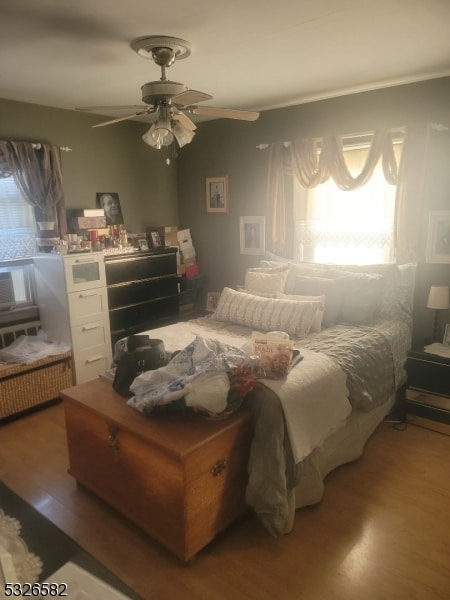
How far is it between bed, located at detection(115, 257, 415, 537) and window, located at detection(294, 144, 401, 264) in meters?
0.32

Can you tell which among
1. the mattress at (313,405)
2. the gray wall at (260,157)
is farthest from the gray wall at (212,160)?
the mattress at (313,405)

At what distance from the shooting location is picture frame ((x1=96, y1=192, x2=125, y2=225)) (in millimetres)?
4027

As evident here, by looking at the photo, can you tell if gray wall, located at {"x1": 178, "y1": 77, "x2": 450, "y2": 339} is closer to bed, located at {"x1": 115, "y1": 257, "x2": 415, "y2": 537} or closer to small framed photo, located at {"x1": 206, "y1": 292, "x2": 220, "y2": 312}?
small framed photo, located at {"x1": 206, "y1": 292, "x2": 220, "y2": 312}

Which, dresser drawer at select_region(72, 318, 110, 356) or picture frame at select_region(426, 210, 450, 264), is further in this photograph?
dresser drawer at select_region(72, 318, 110, 356)

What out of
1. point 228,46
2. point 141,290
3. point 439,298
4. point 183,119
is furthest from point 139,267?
point 439,298

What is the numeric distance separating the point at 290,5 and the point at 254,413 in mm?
1861

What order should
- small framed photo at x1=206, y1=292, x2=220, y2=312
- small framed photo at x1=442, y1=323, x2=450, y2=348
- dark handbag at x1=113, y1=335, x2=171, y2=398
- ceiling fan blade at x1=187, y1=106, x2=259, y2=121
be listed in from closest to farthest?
dark handbag at x1=113, y1=335, x2=171, y2=398 → ceiling fan blade at x1=187, y1=106, x2=259, y2=121 → small framed photo at x1=442, y1=323, x2=450, y2=348 → small framed photo at x1=206, y1=292, x2=220, y2=312

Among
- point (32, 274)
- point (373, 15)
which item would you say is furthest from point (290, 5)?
point (32, 274)

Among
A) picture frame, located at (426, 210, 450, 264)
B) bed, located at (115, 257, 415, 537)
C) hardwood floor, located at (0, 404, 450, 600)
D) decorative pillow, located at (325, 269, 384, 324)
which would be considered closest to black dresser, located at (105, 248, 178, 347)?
bed, located at (115, 257, 415, 537)

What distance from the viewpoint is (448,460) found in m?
2.56

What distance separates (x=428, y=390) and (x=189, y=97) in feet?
7.99

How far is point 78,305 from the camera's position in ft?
11.2

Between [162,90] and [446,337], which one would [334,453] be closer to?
[446,337]

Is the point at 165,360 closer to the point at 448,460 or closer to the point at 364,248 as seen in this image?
the point at 448,460
